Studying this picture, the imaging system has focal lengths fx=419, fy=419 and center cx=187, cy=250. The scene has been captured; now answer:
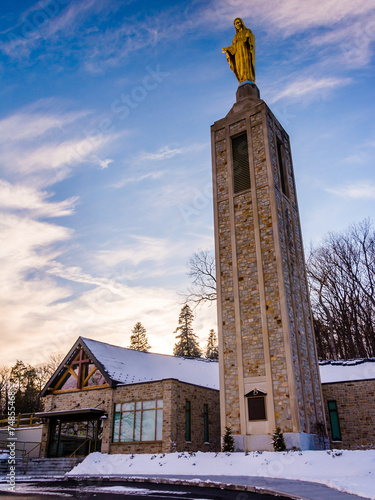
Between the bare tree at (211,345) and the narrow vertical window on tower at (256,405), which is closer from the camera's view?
the narrow vertical window on tower at (256,405)

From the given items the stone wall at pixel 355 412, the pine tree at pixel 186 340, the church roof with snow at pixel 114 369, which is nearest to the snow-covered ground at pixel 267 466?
the church roof with snow at pixel 114 369

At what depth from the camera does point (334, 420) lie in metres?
19.6

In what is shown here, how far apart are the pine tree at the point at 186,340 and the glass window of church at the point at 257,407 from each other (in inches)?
1460

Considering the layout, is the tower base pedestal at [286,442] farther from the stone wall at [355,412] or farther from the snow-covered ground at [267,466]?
the stone wall at [355,412]

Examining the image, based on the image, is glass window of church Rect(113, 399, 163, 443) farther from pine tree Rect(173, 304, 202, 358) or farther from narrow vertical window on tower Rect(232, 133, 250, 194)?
pine tree Rect(173, 304, 202, 358)

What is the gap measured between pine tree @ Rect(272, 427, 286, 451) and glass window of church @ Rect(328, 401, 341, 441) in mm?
4959

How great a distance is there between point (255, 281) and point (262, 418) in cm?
585

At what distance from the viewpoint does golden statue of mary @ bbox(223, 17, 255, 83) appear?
25.0 m

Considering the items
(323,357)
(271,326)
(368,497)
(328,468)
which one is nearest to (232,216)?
(271,326)

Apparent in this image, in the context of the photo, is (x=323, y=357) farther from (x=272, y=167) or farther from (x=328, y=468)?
(x=328, y=468)

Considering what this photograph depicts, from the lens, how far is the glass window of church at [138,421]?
19.2m

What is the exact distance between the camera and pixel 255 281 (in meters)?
19.3

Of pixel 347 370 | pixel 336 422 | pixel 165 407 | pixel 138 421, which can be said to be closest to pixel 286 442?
pixel 336 422

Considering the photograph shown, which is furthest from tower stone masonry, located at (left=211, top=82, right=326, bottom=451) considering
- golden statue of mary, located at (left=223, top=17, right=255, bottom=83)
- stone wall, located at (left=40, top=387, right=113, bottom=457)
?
stone wall, located at (left=40, top=387, right=113, bottom=457)
